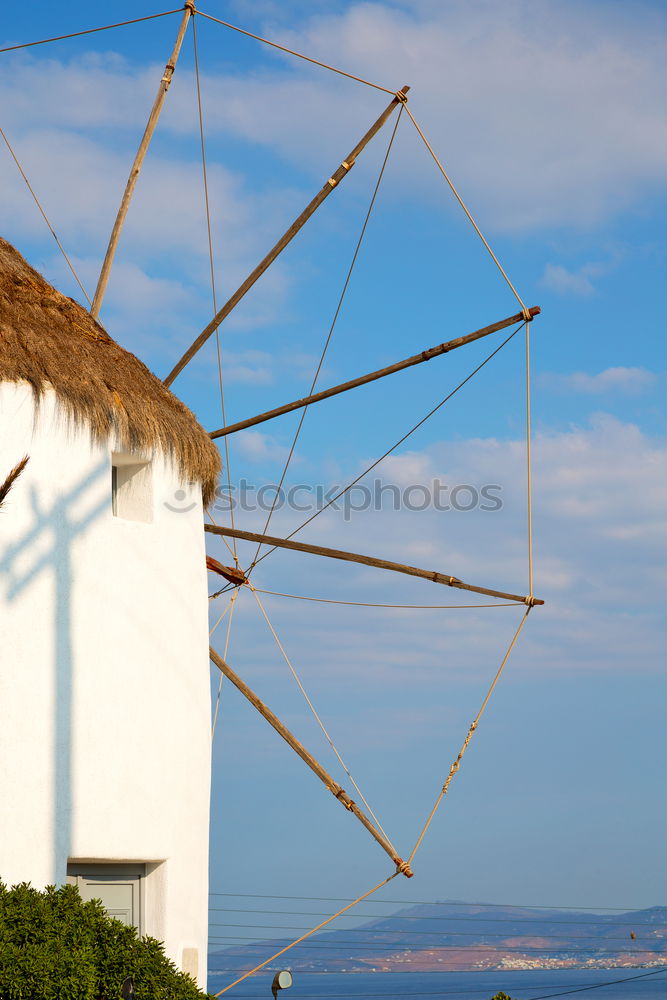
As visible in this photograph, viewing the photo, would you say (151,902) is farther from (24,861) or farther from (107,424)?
(107,424)

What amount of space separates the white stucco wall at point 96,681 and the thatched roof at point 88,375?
0.59ft

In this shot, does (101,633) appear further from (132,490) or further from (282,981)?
(282,981)

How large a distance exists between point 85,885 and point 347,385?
17.4 ft

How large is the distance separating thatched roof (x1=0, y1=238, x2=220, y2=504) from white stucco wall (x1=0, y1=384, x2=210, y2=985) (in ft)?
0.59

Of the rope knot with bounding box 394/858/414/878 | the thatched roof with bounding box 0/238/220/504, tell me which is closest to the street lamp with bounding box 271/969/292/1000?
the rope knot with bounding box 394/858/414/878

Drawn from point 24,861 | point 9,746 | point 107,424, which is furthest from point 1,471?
point 24,861

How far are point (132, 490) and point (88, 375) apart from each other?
1.11 metres

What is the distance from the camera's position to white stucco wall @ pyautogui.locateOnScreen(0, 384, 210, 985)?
9.37 metres

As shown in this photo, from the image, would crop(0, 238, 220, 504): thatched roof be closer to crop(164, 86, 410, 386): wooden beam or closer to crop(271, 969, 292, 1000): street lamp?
crop(164, 86, 410, 386): wooden beam

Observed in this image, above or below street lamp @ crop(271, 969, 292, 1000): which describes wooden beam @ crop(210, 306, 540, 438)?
above

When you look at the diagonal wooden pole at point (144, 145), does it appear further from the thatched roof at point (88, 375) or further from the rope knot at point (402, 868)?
the rope knot at point (402, 868)

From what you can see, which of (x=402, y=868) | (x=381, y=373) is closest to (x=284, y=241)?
(x=381, y=373)

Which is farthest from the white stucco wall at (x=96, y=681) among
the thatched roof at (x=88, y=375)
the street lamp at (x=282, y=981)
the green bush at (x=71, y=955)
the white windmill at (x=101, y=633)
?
the street lamp at (x=282, y=981)

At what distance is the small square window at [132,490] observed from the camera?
10945mm
